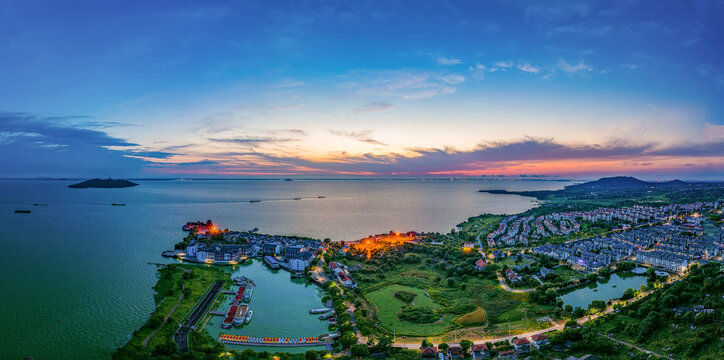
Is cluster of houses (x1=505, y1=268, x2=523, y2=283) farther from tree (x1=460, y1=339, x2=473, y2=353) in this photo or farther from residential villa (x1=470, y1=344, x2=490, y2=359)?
tree (x1=460, y1=339, x2=473, y2=353)

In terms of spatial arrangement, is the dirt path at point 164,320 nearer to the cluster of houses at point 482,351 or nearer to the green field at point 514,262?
the cluster of houses at point 482,351

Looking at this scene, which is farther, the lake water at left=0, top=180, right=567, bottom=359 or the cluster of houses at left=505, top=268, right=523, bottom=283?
the cluster of houses at left=505, top=268, right=523, bottom=283

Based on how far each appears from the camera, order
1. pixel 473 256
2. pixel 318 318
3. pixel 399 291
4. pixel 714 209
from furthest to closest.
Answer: pixel 714 209, pixel 473 256, pixel 399 291, pixel 318 318

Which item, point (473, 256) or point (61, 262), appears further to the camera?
point (473, 256)

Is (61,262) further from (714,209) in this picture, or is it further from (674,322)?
(714,209)

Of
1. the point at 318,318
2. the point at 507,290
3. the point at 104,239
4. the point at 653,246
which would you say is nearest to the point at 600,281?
the point at 507,290

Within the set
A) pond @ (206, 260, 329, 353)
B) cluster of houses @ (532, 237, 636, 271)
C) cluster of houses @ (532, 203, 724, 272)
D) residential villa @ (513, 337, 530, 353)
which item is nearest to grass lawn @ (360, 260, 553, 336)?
residential villa @ (513, 337, 530, 353)

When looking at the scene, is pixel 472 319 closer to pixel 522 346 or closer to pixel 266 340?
pixel 522 346
